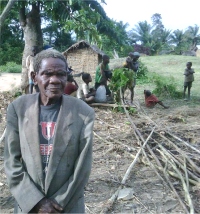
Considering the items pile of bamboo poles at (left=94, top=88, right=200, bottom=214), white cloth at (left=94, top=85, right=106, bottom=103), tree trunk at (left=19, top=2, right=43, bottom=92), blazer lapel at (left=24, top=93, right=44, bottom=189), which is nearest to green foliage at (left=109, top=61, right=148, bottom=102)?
white cloth at (left=94, top=85, right=106, bottom=103)

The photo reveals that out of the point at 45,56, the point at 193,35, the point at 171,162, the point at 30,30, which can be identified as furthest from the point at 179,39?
the point at 45,56

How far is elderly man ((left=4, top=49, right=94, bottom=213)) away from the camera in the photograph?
1.65 metres

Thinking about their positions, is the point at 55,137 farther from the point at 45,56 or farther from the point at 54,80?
the point at 45,56

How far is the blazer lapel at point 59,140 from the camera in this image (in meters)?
1.64

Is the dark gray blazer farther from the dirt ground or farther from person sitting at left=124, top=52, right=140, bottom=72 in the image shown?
person sitting at left=124, top=52, right=140, bottom=72

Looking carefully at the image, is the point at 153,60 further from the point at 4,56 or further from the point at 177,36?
the point at 177,36

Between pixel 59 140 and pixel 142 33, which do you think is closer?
pixel 59 140

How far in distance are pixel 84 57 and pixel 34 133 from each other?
15991 mm

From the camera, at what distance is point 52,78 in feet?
5.62

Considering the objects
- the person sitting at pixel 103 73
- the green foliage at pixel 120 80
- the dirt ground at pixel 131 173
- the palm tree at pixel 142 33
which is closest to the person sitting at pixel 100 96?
the green foliage at pixel 120 80

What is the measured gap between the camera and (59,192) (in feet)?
5.41

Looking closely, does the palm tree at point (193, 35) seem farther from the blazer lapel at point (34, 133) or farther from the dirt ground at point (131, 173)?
the blazer lapel at point (34, 133)

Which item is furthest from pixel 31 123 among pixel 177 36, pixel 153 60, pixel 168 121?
pixel 177 36

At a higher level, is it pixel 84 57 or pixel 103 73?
pixel 84 57
